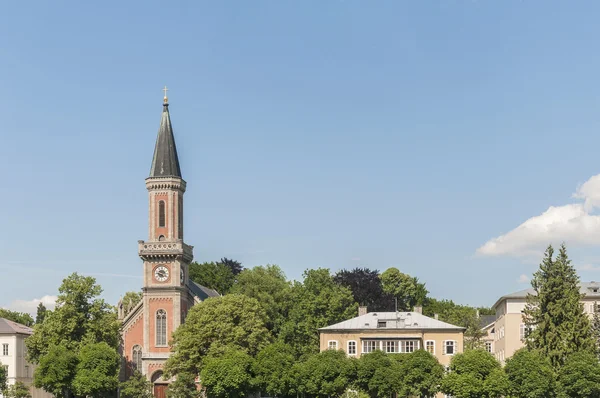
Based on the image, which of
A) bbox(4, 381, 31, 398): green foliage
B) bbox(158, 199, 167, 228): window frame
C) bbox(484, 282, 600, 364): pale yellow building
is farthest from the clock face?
bbox(484, 282, 600, 364): pale yellow building

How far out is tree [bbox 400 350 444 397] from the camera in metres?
83.1

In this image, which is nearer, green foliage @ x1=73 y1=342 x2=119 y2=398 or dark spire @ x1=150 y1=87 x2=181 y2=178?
green foliage @ x1=73 y1=342 x2=119 y2=398

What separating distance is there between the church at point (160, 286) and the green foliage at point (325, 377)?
20630 millimetres

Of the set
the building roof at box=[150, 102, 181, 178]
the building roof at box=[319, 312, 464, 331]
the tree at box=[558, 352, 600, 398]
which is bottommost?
the tree at box=[558, 352, 600, 398]

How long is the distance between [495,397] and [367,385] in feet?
38.1

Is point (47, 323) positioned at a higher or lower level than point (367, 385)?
higher

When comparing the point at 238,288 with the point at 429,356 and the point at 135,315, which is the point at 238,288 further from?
the point at 429,356

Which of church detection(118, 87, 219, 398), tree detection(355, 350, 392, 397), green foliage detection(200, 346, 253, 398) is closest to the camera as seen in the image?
tree detection(355, 350, 392, 397)

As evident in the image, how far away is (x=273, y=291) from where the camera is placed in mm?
110875

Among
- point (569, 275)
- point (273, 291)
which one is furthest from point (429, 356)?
point (273, 291)

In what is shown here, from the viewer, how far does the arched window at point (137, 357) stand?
101m

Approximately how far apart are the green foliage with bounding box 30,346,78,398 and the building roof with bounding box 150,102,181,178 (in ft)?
80.4

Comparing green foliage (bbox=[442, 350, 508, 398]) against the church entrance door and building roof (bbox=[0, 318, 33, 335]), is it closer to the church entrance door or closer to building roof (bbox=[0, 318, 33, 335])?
the church entrance door

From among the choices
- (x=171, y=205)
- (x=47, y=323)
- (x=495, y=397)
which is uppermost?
(x=171, y=205)
